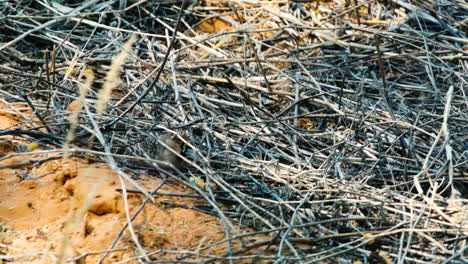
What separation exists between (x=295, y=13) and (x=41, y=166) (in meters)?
2.25

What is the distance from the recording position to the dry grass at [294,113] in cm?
209

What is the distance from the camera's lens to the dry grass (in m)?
2.09

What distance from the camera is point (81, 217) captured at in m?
2.10

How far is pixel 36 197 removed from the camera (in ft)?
7.34

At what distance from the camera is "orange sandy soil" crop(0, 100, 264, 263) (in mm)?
1962

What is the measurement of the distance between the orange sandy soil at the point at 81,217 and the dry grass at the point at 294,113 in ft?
0.38

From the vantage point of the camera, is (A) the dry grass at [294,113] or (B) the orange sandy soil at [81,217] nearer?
(B) the orange sandy soil at [81,217]

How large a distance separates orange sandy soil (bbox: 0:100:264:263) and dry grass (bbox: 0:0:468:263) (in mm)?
114

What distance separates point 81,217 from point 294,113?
138 cm

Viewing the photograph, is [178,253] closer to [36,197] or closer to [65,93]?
[36,197]

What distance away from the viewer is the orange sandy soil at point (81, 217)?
6.44 feet

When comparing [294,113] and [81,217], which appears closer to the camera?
[81,217]

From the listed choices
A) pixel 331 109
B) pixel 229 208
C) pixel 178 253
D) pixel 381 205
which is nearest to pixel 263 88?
pixel 331 109

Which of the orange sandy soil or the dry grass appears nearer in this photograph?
the orange sandy soil
